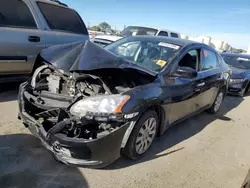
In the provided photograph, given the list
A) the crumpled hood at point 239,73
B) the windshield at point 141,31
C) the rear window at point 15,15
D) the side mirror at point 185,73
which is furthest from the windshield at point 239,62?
the rear window at point 15,15

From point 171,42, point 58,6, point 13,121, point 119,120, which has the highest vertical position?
point 58,6

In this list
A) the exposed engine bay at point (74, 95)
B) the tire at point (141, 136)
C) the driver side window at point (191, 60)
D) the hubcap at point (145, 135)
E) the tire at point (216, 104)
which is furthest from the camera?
the tire at point (216, 104)

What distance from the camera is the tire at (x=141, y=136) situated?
2809 millimetres

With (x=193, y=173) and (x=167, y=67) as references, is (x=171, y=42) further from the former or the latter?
(x=193, y=173)

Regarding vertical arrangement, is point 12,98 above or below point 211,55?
below

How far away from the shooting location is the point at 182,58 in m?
3.73

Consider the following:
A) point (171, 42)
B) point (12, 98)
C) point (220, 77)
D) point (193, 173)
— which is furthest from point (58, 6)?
point (193, 173)

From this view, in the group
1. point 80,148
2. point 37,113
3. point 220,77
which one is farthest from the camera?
point 220,77

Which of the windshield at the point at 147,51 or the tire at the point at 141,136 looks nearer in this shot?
the tire at the point at 141,136

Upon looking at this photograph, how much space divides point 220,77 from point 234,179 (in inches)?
103

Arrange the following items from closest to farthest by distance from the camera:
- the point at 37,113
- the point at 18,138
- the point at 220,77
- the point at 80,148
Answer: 1. the point at 80,148
2. the point at 37,113
3. the point at 18,138
4. the point at 220,77

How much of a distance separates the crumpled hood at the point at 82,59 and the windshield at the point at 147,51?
0.52m

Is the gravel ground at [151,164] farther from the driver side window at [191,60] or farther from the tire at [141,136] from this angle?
the driver side window at [191,60]

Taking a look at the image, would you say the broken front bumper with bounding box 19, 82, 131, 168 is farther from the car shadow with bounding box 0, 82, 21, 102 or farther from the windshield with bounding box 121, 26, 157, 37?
the windshield with bounding box 121, 26, 157, 37
